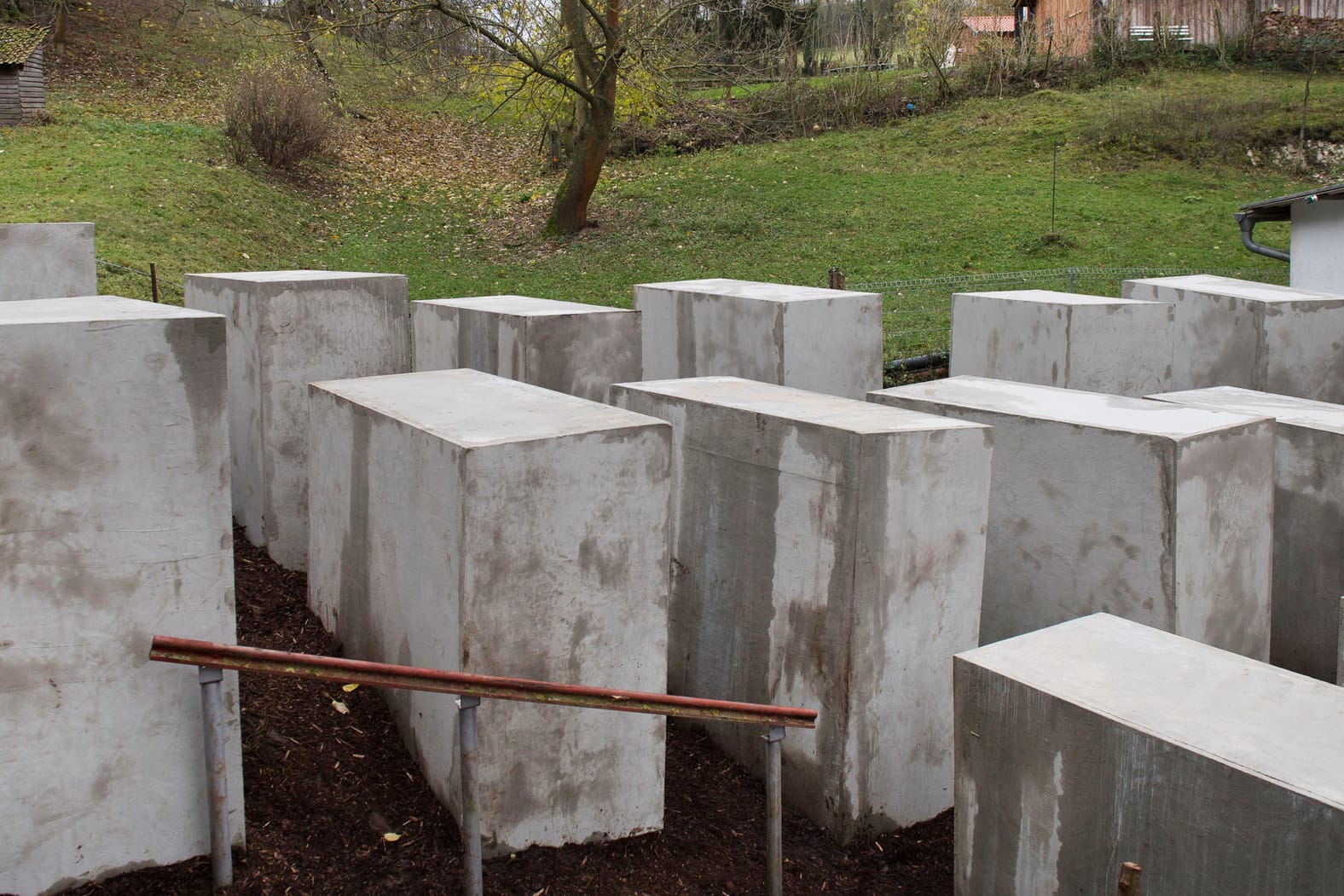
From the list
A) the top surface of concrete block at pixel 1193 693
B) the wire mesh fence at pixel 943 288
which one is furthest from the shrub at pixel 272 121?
the top surface of concrete block at pixel 1193 693

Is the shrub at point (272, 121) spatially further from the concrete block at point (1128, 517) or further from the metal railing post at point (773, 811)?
the metal railing post at point (773, 811)

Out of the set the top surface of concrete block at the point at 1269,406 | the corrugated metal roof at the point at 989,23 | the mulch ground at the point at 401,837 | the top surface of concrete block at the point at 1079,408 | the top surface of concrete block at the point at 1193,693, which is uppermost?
the corrugated metal roof at the point at 989,23

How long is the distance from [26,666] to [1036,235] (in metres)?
20.4

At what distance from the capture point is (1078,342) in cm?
926

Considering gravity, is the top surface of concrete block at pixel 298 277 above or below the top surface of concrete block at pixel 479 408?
above

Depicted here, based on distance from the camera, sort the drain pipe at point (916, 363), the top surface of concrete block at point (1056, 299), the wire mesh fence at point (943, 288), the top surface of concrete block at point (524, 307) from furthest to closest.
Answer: the wire mesh fence at point (943, 288) → the drain pipe at point (916, 363) → the top surface of concrete block at point (1056, 299) → the top surface of concrete block at point (524, 307)

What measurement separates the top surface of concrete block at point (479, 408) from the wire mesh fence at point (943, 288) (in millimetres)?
8189

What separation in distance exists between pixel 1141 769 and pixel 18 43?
88.6 ft

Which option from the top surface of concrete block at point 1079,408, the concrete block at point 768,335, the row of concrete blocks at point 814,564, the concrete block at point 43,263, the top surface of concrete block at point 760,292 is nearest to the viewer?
the row of concrete blocks at point 814,564

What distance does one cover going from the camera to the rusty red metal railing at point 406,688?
3.54m

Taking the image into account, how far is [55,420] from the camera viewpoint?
11.6 ft

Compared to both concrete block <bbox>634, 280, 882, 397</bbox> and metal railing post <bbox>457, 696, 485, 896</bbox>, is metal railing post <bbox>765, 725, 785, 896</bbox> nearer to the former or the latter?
metal railing post <bbox>457, 696, 485, 896</bbox>

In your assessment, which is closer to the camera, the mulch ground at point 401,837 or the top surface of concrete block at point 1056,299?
the mulch ground at point 401,837

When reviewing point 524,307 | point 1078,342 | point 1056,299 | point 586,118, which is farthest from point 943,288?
point 524,307
